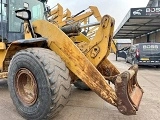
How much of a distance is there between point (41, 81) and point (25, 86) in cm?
72

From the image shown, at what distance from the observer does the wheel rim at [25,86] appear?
11.9ft

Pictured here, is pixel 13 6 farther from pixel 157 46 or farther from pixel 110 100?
pixel 157 46

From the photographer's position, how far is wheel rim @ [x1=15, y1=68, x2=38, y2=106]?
364 centimetres

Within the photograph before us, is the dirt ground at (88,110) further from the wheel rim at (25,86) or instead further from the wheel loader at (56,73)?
the wheel loader at (56,73)

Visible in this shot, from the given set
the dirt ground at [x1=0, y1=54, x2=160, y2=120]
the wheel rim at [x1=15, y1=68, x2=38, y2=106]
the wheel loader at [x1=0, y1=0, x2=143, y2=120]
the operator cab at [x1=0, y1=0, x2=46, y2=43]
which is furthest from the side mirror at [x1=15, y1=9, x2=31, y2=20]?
the dirt ground at [x1=0, y1=54, x2=160, y2=120]

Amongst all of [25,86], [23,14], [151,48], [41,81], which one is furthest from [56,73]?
[151,48]

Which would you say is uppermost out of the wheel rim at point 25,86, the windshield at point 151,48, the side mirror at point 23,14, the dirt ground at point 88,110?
the side mirror at point 23,14

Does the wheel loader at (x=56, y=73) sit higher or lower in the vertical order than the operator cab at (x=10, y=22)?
lower

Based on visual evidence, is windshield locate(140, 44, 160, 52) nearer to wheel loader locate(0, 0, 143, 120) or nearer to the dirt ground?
the dirt ground

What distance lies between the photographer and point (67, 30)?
4305mm

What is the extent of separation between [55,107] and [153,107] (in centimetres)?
253

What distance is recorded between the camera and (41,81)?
10.8 feet

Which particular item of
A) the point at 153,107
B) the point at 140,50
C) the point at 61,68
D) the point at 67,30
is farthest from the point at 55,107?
the point at 140,50

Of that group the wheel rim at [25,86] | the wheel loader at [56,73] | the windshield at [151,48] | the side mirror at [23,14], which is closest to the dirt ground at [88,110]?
the wheel rim at [25,86]
